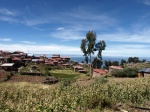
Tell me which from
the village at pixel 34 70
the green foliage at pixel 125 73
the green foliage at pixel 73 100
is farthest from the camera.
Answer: the village at pixel 34 70

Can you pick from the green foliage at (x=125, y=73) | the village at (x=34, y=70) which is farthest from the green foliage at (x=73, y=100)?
the village at (x=34, y=70)

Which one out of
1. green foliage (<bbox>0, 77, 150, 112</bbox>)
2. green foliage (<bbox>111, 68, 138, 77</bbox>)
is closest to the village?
green foliage (<bbox>111, 68, 138, 77</bbox>)

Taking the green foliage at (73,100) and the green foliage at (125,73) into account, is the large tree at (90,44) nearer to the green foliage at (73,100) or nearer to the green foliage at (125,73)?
the green foliage at (125,73)

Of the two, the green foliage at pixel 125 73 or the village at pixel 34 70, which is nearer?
the green foliage at pixel 125 73

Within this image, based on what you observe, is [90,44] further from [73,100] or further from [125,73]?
[73,100]

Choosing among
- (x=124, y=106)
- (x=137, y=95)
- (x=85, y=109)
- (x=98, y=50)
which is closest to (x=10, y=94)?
(x=85, y=109)

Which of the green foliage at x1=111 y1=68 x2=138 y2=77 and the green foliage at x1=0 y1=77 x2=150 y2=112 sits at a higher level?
the green foliage at x1=0 y1=77 x2=150 y2=112

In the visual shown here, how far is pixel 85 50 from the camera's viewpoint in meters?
44.4

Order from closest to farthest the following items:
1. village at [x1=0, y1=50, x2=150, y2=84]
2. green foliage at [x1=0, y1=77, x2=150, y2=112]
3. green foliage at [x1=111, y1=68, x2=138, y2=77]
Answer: green foliage at [x1=0, y1=77, x2=150, y2=112] < green foliage at [x1=111, y1=68, x2=138, y2=77] < village at [x1=0, y1=50, x2=150, y2=84]

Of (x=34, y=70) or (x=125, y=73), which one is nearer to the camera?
(x=125, y=73)

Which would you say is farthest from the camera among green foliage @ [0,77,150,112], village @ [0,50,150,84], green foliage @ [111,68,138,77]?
village @ [0,50,150,84]

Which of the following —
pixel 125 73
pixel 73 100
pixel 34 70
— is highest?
pixel 73 100

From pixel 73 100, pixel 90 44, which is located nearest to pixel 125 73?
pixel 90 44

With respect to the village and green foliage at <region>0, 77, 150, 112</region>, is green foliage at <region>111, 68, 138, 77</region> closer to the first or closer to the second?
the village
